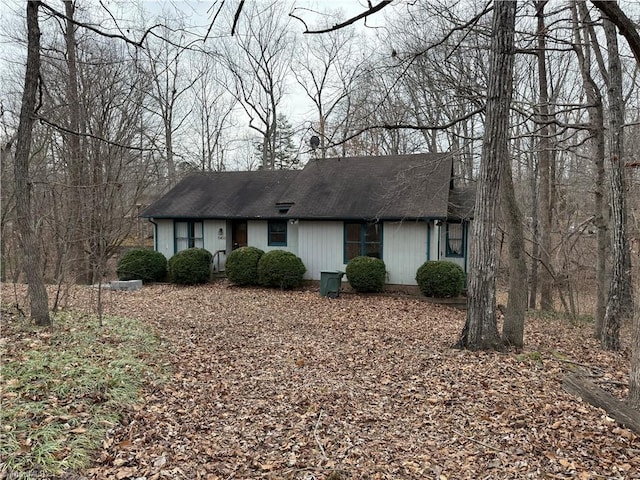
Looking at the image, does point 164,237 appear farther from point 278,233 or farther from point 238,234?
point 278,233

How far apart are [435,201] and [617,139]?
18.0 ft

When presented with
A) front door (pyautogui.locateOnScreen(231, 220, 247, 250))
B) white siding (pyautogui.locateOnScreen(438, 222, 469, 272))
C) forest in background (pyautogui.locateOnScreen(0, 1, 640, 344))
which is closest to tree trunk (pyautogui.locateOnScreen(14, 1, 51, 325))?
forest in background (pyautogui.locateOnScreen(0, 1, 640, 344))

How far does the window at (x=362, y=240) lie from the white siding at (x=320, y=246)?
19cm

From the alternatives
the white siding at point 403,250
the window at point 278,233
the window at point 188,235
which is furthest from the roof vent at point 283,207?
the white siding at point 403,250

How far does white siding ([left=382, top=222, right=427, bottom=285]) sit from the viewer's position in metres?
12.2

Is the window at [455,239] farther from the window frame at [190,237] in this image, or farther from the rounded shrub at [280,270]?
the window frame at [190,237]

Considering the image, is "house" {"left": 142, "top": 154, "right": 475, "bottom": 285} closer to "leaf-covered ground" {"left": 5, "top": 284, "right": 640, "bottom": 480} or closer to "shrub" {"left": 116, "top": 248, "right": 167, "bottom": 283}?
"shrub" {"left": 116, "top": 248, "right": 167, "bottom": 283}

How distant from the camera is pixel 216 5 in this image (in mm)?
4230

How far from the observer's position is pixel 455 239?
41.8 feet

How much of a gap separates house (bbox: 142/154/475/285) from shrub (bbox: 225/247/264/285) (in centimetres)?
113

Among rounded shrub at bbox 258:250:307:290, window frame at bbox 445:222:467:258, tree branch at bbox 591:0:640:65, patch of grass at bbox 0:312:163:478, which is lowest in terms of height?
patch of grass at bbox 0:312:163:478

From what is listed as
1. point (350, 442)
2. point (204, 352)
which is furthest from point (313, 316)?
point (350, 442)

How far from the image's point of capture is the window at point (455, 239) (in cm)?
1270

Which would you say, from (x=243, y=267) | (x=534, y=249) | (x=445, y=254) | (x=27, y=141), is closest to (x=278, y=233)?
(x=243, y=267)
